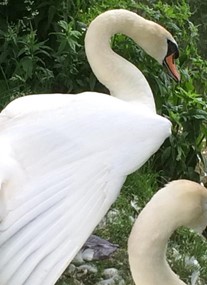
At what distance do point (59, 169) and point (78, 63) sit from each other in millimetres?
2149

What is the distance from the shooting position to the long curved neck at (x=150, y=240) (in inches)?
111

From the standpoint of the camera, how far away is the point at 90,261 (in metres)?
4.33

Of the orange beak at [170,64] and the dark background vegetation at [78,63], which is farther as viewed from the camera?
the dark background vegetation at [78,63]

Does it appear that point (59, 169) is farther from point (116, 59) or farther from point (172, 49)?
point (172, 49)

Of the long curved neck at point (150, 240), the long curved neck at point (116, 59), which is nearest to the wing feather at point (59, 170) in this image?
the long curved neck at point (150, 240)

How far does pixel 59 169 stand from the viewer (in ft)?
11.3

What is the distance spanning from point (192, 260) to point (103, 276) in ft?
1.68

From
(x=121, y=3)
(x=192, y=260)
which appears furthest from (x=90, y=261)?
(x=121, y=3)

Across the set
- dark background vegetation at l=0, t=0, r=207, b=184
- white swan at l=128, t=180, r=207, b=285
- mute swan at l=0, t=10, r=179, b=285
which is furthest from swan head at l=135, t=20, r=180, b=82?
white swan at l=128, t=180, r=207, b=285

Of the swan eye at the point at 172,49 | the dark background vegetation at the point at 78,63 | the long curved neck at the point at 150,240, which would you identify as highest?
the long curved neck at the point at 150,240

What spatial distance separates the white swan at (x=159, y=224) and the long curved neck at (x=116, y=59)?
1.44 meters

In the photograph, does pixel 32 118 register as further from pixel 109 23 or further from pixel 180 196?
pixel 109 23

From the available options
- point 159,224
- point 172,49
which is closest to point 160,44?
point 172,49

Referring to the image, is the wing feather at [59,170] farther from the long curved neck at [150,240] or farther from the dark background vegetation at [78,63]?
the dark background vegetation at [78,63]
